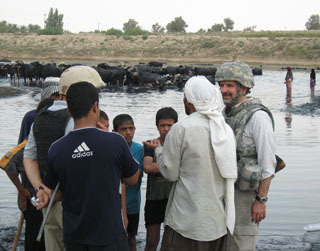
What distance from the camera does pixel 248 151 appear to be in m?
4.49

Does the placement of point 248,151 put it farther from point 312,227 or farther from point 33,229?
point 312,227

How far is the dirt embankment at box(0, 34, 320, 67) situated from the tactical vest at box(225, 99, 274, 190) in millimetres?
64247

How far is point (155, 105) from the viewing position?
22.8 metres

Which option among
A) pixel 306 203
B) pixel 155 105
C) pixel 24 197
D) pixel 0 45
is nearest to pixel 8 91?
pixel 155 105

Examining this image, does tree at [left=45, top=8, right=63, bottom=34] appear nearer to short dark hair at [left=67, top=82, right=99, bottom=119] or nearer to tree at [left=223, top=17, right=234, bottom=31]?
tree at [left=223, top=17, right=234, bottom=31]

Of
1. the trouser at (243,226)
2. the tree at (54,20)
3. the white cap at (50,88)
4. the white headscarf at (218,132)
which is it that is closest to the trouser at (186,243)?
the white headscarf at (218,132)

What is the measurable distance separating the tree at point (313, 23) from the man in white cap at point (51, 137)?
423 feet

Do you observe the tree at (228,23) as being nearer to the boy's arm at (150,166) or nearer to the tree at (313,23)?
the tree at (313,23)

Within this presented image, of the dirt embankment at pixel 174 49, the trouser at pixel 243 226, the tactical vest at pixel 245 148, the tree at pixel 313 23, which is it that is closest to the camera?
the tactical vest at pixel 245 148

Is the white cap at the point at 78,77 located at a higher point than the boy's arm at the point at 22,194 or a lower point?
higher

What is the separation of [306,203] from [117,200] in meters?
5.09

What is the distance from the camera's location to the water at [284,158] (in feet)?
22.6

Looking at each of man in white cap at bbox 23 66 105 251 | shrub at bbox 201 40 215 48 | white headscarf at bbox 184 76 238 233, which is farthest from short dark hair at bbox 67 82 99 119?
shrub at bbox 201 40 215 48

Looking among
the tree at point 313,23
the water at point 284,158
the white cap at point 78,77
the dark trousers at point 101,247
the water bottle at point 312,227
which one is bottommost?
the water at point 284,158
